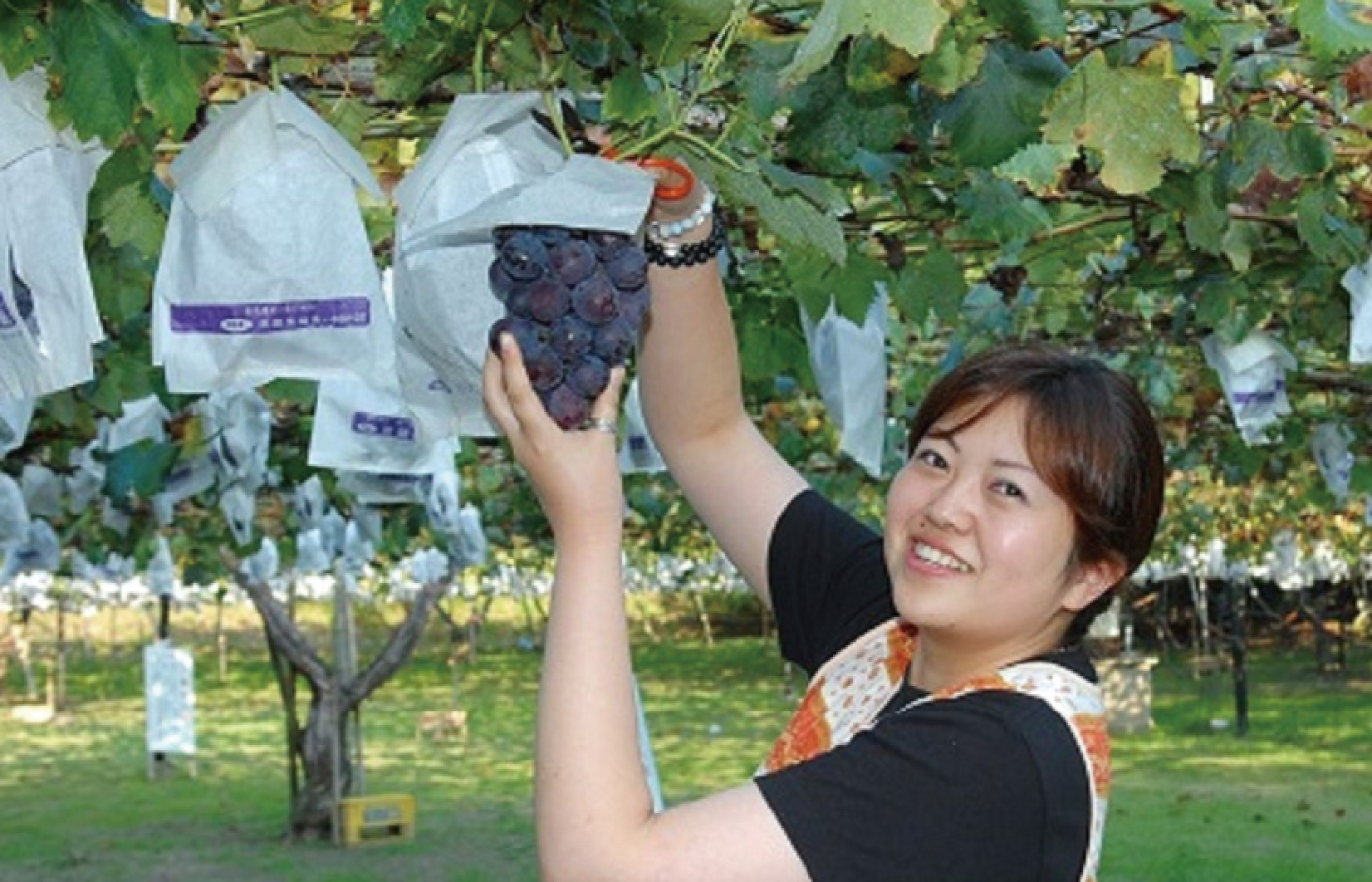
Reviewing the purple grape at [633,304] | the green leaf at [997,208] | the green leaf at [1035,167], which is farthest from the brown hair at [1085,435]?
the green leaf at [997,208]

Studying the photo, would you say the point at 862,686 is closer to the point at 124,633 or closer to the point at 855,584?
the point at 855,584

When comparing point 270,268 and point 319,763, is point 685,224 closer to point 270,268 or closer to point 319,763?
point 270,268

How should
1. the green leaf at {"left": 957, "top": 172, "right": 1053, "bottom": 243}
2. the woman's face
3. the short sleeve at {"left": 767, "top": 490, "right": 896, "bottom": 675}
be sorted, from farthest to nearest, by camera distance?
the green leaf at {"left": 957, "top": 172, "right": 1053, "bottom": 243}, the short sleeve at {"left": 767, "top": 490, "right": 896, "bottom": 675}, the woman's face

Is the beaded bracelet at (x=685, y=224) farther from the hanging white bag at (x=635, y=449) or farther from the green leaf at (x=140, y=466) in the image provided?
the green leaf at (x=140, y=466)

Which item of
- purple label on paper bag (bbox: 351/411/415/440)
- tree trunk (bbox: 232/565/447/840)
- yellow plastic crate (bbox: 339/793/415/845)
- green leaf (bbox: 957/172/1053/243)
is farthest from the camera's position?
tree trunk (bbox: 232/565/447/840)

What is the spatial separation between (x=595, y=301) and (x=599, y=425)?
0.33 ft

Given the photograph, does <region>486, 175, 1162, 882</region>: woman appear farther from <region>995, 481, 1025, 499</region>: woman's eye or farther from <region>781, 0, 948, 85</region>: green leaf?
<region>781, 0, 948, 85</region>: green leaf

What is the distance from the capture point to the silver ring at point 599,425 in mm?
1896

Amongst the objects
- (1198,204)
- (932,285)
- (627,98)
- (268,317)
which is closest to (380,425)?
(932,285)

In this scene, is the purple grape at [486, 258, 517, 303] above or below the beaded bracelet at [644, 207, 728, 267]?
below

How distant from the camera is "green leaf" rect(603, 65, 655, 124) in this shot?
Result: 253 centimetres

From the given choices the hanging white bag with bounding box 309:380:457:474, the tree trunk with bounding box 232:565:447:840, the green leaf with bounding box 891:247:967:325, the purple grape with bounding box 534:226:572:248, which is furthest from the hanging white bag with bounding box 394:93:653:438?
the tree trunk with bounding box 232:565:447:840

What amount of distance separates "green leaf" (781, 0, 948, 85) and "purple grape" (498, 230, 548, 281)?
273mm

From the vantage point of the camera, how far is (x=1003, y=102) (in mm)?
2775
